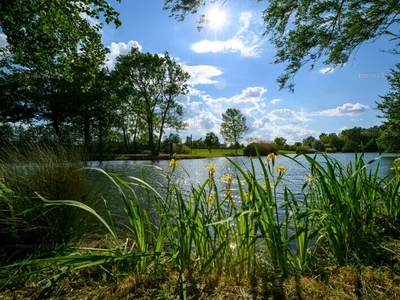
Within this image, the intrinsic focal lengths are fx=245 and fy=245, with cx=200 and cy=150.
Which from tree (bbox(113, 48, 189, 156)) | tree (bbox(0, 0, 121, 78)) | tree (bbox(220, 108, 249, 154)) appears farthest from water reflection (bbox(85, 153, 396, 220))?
tree (bbox(220, 108, 249, 154))

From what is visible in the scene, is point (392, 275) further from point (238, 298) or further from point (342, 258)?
A: point (238, 298)

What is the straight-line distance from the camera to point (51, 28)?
299 inches

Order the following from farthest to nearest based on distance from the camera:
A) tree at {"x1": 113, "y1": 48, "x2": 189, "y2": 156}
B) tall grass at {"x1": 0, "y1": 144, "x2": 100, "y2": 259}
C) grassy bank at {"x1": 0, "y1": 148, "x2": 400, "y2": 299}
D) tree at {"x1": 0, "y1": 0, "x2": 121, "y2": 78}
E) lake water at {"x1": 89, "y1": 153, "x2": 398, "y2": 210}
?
tree at {"x1": 113, "y1": 48, "x2": 189, "y2": 156} < tree at {"x1": 0, "y1": 0, "x2": 121, "y2": 78} < lake water at {"x1": 89, "y1": 153, "x2": 398, "y2": 210} < tall grass at {"x1": 0, "y1": 144, "x2": 100, "y2": 259} < grassy bank at {"x1": 0, "y1": 148, "x2": 400, "y2": 299}

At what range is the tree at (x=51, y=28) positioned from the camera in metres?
7.15

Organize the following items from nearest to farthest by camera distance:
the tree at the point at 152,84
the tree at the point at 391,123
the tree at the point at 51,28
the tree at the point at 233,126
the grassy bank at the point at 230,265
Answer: the grassy bank at the point at 230,265 → the tree at the point at 51,28 → the tree at the point at 391,123 → the tree at the point at 152,84 → the tree at the point at 233,126

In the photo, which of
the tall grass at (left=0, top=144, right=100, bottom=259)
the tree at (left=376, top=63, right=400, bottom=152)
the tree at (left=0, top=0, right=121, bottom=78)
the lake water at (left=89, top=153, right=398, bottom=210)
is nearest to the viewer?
the tall grass at (left=0, top=144, right=100, bottom=259)

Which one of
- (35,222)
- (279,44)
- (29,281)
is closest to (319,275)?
Result: (29,281)

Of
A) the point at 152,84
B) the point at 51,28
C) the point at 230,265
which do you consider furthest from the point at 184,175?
the point at 152,84

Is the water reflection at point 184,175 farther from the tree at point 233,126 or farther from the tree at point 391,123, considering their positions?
the tree at point 233,126

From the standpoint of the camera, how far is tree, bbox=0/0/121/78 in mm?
7148

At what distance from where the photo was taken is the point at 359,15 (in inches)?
184

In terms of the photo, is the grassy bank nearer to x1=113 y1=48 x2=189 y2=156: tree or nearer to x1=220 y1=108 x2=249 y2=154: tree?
x1=113 y1=48 x2=189 y2=156: tree

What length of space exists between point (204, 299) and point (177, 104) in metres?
34.6

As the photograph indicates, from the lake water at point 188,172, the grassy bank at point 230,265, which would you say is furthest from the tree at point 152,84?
the grassy bank at point 230,265
